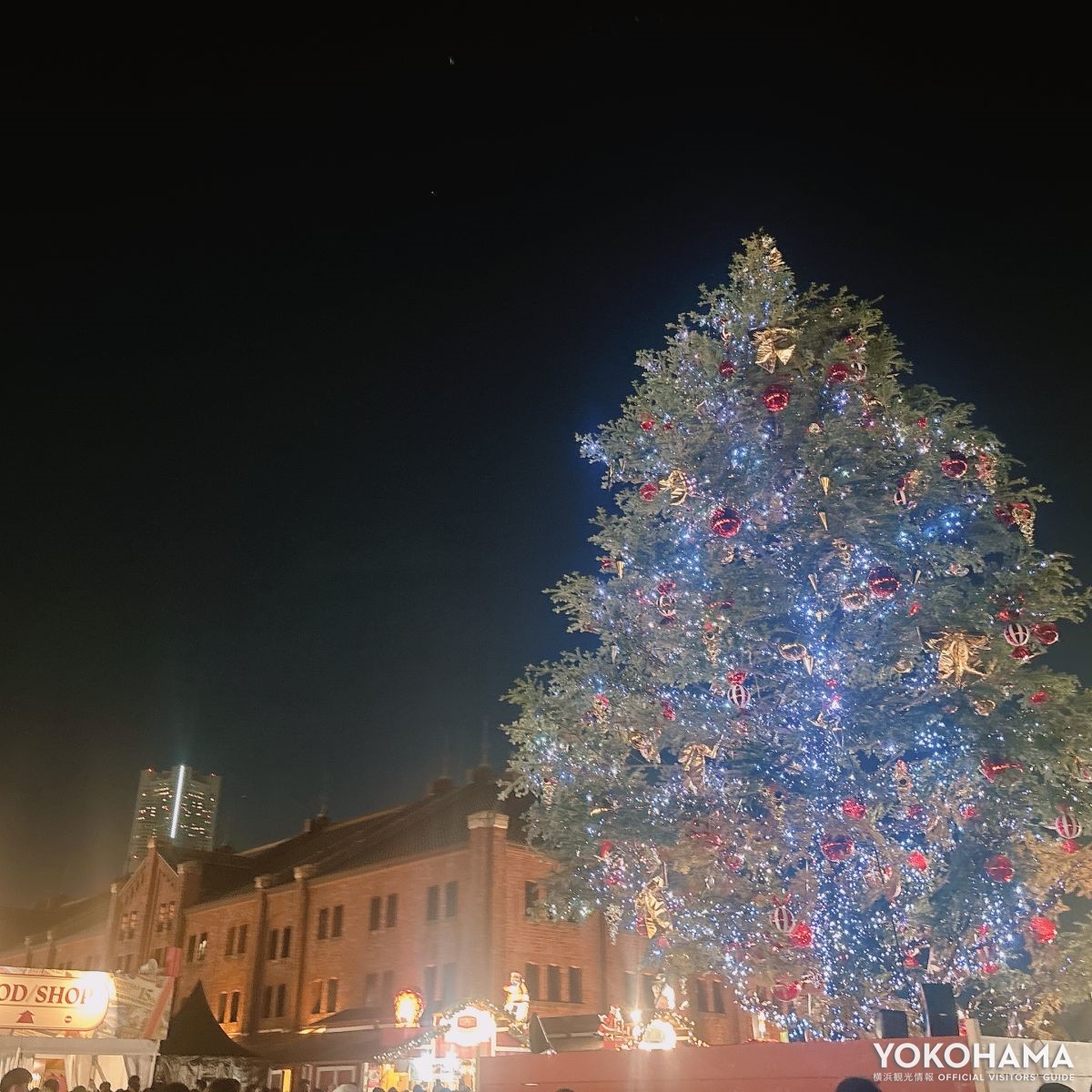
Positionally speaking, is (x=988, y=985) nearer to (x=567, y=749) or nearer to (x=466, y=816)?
(x=567, y=749)

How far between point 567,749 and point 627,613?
6.17 feet

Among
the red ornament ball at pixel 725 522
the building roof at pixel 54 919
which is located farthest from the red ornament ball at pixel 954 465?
the building roof at pixel 54 919

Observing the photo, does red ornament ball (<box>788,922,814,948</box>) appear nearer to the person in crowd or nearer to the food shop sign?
the person in crowd

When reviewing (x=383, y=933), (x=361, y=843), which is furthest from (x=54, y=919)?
(x=383, y=933)

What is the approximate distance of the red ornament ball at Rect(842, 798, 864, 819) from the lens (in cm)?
983

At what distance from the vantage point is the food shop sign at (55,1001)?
54.1ft

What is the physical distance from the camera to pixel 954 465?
10992mm

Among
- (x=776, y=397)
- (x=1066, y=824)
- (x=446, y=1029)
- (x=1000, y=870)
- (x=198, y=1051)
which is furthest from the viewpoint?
(x=198, y=1051)

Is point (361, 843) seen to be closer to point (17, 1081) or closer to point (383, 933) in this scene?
point (383, 933)

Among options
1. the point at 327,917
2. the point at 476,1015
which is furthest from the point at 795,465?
the point at 327,917

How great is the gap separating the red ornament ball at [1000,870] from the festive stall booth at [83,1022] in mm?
14838

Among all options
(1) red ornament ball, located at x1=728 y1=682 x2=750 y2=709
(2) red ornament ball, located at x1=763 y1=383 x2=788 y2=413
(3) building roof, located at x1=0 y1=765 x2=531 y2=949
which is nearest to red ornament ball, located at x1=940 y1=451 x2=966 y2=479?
(2) red ornament ball, located at x1=763 y1=383 x2=788 y2=413

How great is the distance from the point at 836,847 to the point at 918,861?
0.82 meters

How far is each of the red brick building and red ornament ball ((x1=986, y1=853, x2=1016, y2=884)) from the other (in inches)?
611
